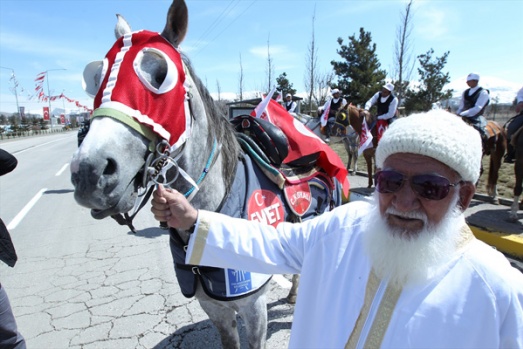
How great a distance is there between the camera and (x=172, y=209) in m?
1.36

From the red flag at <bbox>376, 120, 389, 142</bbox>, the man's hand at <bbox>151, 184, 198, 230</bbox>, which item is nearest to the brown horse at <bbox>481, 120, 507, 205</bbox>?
the red flag at <bbox>376, 120, 389, 142</bbox>

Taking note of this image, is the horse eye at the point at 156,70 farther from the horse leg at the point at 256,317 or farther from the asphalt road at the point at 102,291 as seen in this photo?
the asphalt road at the point at 102,291

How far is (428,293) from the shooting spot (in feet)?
3.56

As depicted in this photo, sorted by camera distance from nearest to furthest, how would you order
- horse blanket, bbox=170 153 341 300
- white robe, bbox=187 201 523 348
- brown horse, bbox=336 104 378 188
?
white robe, bbox=187 201 523 348 → horse blanket, bbox=170 153 341 300 → brown horse, bbox=336 104 378 188

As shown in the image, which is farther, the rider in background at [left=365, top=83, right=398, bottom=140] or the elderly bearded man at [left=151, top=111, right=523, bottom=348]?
the rider in background at [left=365, top=83, right=398, bottom=140]

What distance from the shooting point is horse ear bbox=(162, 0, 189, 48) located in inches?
64.0

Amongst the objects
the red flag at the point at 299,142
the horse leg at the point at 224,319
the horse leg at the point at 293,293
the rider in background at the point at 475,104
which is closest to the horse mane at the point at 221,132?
the red flag at the point at 299,142

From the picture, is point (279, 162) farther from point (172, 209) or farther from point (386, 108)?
point (386, 108)

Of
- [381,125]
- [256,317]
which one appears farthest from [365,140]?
[256,317]

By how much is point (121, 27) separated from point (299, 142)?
157 centimetres

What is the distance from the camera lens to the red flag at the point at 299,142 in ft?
9.17

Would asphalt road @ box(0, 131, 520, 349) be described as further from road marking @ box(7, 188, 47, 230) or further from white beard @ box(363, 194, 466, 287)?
white beard @ box(363, 194, 466, 287)

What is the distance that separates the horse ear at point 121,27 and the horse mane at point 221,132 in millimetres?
332

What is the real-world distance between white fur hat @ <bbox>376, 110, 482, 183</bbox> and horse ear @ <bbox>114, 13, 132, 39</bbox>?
1475 mm
